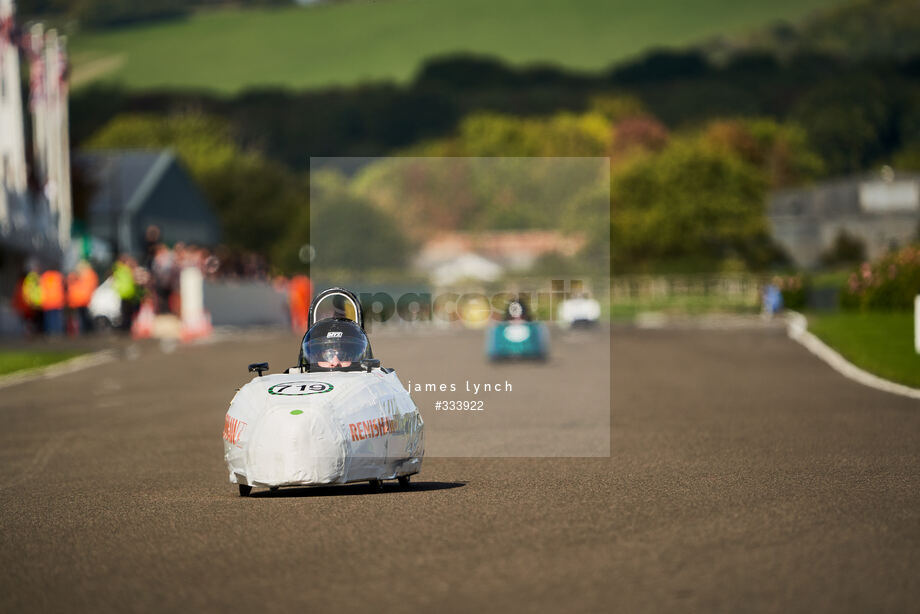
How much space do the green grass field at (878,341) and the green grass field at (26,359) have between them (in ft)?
50.9

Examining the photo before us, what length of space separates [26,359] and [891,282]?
3050 centimetres

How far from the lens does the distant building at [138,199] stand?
285 ft

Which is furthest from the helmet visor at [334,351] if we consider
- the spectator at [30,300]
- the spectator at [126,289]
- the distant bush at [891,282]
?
the distant bush at [891,282]

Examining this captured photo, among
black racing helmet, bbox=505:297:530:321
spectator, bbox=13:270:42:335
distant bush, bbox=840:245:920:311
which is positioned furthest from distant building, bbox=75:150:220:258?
black racing helmet, bbox=505:297:530:321

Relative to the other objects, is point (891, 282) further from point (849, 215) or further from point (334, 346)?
point (849, 215)

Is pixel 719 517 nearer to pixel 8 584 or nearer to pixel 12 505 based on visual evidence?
pixel 8 584

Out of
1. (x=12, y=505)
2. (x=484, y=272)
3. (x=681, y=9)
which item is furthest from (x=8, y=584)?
(x=681, y=9)

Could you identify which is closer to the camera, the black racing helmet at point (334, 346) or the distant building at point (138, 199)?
the black racing helmet at point (334, 346)

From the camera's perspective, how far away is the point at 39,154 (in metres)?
60.1

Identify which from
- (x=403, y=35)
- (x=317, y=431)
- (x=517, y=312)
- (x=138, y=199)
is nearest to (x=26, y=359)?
(x=517, y=312)

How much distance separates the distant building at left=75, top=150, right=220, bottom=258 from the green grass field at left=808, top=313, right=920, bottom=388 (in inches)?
1737

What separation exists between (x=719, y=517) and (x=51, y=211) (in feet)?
158

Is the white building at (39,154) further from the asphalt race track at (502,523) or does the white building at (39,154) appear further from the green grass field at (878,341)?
the asphalt race track at (502,523)

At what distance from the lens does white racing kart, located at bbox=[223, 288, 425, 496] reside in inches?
488
